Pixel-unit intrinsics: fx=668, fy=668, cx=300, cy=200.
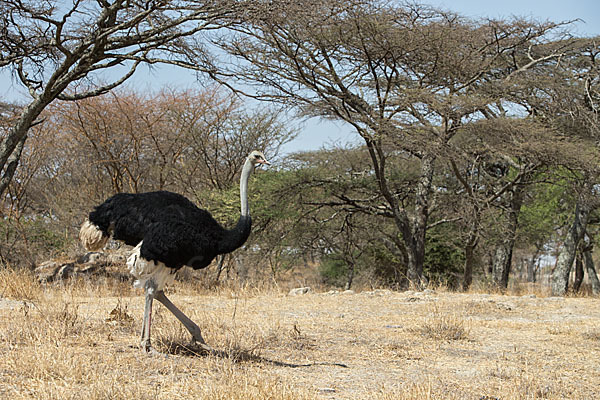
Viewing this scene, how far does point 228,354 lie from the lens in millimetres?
5289

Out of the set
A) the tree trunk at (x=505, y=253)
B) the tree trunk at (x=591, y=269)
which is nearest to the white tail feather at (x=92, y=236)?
the tree trunk at (x=505, y=253)

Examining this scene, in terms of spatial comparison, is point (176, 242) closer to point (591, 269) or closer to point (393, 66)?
point (393, 66)

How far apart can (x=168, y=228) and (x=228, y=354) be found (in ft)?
3.63

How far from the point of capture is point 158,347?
553 cm

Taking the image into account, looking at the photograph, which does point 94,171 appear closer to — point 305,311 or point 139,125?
point 139,125

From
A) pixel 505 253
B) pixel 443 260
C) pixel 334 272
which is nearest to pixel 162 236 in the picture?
pixel 505 253

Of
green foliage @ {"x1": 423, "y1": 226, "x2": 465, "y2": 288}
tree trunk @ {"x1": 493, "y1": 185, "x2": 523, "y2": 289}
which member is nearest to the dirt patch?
tree trunk @ {"x1": 493, "y1": 185, "x2": 523, "y2": 289}

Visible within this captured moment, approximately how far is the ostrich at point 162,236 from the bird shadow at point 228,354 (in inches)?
2.9

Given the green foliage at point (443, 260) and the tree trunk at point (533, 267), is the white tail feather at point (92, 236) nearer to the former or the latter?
the green foliage at point (443, 260)

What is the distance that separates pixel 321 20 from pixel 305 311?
4956 mm

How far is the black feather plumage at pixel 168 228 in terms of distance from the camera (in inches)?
204

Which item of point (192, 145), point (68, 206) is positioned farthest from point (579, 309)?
point (68, 206)

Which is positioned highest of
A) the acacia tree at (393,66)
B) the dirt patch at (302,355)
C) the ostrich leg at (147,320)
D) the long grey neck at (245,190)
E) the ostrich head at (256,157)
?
the acacia tree at (393,66)

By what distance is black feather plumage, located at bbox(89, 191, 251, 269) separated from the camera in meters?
5.18
